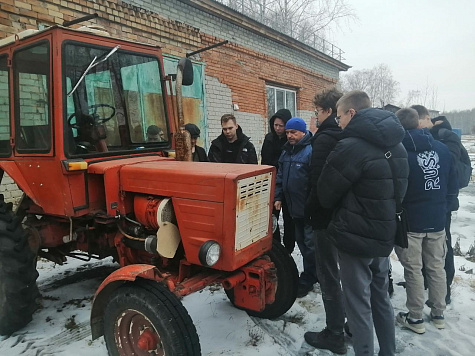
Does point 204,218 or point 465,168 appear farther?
point 465,168

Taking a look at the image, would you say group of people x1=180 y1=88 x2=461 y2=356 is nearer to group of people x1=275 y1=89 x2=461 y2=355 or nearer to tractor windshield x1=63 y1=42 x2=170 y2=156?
group of people x1=275 y1=89 x2=461 y2=355

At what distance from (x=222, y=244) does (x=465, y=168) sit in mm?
3032

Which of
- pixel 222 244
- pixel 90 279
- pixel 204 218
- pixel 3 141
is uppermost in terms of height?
pixel 3 141

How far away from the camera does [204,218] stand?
220 centimetres

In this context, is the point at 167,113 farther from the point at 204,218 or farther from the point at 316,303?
the point at 316,303

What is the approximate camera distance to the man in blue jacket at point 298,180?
3.29 metres

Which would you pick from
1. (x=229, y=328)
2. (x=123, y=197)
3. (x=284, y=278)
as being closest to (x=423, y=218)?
(x=284, y=278)

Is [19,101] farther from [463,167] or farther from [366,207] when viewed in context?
[463,167]

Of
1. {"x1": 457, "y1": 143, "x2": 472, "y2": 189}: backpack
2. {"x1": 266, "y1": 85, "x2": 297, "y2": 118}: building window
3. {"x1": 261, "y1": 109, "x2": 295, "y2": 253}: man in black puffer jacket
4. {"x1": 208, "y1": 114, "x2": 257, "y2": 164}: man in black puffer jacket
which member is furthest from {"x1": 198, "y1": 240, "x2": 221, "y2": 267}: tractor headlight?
{"x1": 266, "y1": 85, "x2": 297, "y2": 118}: building window

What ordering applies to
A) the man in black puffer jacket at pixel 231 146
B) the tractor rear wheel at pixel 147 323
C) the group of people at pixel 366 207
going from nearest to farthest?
the tractor rear wheel at pixel 147 323
the group of people at pixel 366 207
the man in black puffer jacket at pixel 231 146

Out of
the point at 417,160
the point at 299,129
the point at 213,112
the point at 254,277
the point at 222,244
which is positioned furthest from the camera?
the point at 213,112

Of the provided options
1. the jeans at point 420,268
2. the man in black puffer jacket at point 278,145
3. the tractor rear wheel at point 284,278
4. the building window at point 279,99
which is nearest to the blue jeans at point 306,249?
the man in black puffer jacket at point 278,145

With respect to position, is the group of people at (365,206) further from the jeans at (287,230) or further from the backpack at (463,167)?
the jeans at (287,230)

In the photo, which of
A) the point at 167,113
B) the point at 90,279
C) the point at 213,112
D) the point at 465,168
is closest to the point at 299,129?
the point at 167,113
